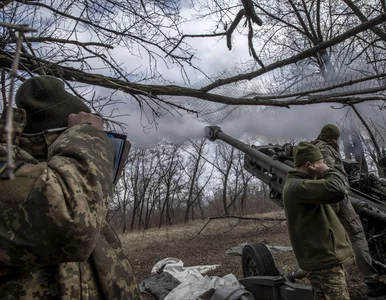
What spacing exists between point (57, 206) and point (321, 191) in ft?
6.97

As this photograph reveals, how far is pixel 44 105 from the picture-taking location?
1.16m

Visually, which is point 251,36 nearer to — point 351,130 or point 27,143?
point 27,143

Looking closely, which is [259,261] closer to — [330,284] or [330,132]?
[330,132]

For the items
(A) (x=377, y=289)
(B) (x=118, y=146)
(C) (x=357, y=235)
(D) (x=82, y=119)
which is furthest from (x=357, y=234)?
(D) (x=82, y=119)

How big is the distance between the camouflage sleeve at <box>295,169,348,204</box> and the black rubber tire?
6.44ft

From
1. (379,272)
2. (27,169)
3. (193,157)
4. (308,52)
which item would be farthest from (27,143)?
(193,157)

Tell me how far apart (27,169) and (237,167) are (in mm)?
34630

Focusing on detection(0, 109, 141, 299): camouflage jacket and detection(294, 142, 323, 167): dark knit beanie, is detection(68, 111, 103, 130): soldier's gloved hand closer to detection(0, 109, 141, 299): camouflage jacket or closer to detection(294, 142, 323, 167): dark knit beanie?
detection(0, 109, 141, 299): camouflage jacket

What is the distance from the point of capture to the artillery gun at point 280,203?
3.84m

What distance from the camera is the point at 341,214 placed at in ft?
13.2

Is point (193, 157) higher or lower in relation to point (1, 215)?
higher

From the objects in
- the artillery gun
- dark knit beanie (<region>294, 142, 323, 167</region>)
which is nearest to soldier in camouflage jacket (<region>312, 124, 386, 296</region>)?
the artillery gun

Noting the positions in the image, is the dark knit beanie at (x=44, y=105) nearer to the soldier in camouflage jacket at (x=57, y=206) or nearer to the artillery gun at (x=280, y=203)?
the soldier in camouflage jacket at (x=57, y=206)

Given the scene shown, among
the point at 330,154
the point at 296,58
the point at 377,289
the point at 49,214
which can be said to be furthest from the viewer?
the point at 330,154
